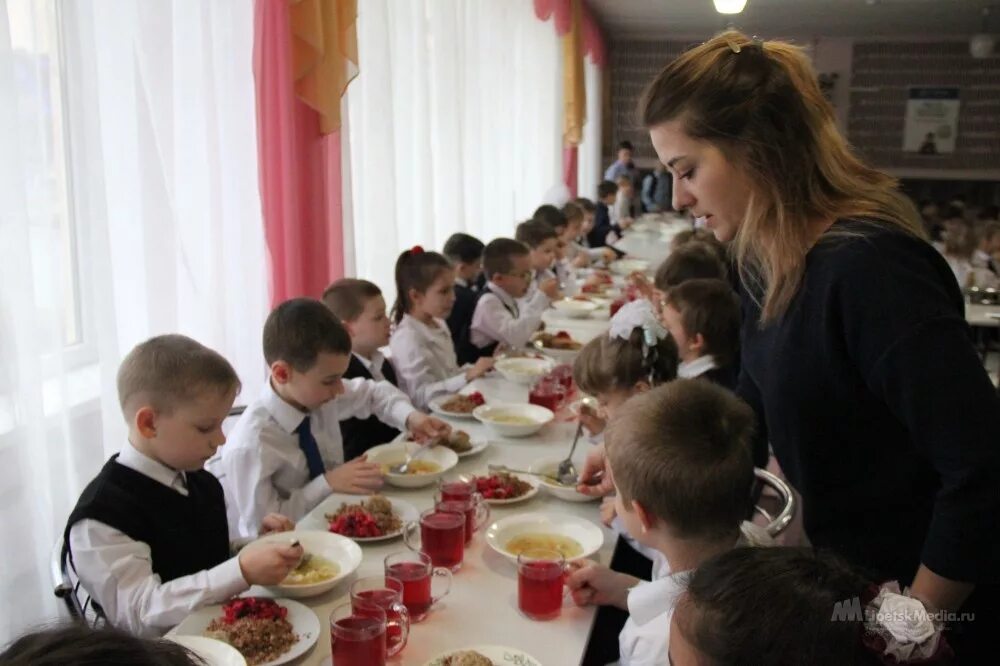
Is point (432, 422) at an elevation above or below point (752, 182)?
below

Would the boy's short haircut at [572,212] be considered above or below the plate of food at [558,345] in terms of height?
above

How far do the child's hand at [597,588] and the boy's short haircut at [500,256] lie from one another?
112 inches

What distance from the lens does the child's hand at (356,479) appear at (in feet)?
6.68

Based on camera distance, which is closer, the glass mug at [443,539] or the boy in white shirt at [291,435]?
the glass mug at [443,539]

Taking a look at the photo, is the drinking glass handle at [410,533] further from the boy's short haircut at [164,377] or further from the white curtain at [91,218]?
the white curtain at [91,218]

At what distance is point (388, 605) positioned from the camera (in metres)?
1.39

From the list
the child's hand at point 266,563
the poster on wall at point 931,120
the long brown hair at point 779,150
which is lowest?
the child's hand at point 266,563

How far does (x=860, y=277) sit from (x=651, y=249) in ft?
21.9

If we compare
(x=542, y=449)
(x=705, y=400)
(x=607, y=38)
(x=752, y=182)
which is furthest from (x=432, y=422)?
(x=607, y=38)

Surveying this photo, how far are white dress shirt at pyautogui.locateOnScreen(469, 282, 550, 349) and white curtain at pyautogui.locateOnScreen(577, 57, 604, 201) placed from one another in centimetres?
697

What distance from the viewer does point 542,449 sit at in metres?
2.43

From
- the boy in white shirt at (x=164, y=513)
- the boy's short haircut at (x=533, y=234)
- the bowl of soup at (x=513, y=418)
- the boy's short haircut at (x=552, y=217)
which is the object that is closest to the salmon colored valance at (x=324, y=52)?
the bowl of soup at (x=513, y=418)

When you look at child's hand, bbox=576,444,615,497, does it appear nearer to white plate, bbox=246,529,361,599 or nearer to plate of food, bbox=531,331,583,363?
white plate, bbox=246,529,361,599

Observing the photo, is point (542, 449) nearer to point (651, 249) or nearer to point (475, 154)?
point (475, 154)
